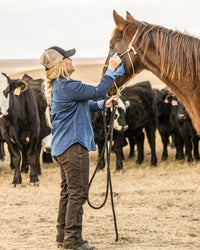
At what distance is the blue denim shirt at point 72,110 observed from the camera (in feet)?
14.1

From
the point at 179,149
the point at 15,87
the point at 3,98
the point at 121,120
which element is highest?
the point at 15,87

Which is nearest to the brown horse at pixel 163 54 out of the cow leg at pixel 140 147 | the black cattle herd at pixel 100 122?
the black cattle herd at pixel 100 122

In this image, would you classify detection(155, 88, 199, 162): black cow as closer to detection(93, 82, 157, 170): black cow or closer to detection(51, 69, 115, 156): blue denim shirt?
detection(93, 82, 157, 170): black cow

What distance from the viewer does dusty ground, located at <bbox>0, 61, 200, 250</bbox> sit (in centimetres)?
504

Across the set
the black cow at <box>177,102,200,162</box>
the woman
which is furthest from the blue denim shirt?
the black cow at <box>177,102,200,162</box>

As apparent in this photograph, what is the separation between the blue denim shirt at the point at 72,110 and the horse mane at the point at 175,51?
66cm

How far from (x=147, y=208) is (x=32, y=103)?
4.17 m

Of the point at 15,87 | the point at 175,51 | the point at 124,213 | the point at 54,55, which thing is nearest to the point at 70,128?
the point at 54,55

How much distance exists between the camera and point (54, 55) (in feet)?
14.3

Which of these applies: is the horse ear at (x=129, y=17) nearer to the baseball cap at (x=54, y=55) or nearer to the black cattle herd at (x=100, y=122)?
the baseball cap at (x=54, y=55)

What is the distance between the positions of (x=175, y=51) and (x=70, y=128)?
1.37 meters

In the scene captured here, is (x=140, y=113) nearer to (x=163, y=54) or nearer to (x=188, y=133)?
(x=188, y=133)

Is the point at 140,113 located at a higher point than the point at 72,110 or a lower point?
lower

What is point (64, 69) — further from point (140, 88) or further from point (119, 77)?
point (140, 88)
